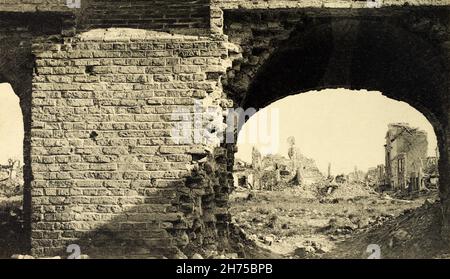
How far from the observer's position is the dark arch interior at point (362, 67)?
9.91m

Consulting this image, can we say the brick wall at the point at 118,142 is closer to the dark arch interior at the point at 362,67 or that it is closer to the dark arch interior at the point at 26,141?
the dark arch interior at the point at 26,141

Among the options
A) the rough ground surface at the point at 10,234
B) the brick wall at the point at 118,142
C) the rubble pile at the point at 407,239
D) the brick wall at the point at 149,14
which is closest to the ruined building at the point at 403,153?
the rubble pile at the point at 407,239

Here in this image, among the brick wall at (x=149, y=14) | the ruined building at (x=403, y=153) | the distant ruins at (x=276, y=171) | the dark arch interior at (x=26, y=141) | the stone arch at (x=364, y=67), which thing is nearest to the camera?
the brick wall at (x=149, y=14)

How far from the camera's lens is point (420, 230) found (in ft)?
41.5

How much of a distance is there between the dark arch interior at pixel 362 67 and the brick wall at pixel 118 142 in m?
1.89

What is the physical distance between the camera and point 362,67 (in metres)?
11.8

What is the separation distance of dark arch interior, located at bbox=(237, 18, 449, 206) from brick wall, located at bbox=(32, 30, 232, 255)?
189cm

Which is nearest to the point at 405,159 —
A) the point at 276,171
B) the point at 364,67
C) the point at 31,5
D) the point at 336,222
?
the point at 276,171

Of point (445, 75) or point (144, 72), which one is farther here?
point (445, 75)

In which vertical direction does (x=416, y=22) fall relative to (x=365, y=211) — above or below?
above
